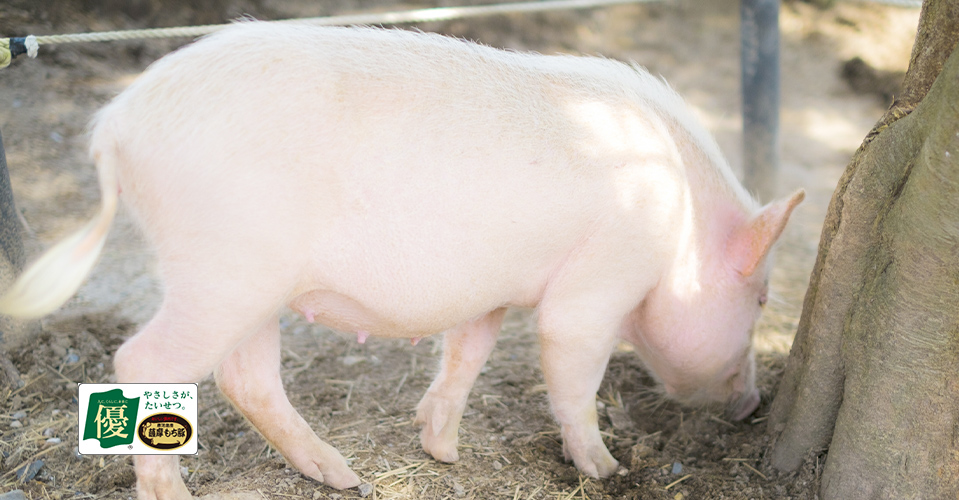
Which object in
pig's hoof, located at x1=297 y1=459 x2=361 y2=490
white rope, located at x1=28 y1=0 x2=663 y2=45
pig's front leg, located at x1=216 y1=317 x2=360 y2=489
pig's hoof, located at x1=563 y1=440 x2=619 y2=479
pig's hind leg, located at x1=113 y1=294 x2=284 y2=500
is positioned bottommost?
pig's hoof, located at x1=563 y1=440 x2=619 y2=479

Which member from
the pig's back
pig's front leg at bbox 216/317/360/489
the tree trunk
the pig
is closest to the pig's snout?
the pig

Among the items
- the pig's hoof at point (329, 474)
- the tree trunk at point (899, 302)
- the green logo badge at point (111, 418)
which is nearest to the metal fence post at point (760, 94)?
the tree trunk at point (899, 302)

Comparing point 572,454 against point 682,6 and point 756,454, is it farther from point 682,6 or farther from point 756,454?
point 682,6

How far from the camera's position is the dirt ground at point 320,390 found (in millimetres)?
2227

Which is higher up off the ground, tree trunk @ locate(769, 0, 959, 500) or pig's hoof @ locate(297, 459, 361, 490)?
tree trunk @ locate(769, 0, 959, 500)

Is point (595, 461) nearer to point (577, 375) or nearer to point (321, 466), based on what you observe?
point (577, 375)

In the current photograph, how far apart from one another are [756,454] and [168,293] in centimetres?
177

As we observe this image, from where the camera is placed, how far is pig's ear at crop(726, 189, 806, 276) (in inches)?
87.7

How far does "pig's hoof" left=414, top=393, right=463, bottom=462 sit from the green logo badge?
2.90 ft

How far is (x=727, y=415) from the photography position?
2656 mm

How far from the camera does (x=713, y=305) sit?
2344 mm

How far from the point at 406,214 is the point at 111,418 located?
95 centimetres

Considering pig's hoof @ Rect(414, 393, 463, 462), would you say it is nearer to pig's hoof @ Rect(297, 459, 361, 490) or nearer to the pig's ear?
pig's hoof @ Rect(297, 459, 361, 490)

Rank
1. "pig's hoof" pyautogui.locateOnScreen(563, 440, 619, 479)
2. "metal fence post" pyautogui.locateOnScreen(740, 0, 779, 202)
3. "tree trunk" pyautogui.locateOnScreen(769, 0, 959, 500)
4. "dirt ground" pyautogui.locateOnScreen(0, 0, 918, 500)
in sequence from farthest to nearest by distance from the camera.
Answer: "metal fence post" pyautogui.locateOnScreen(740, 0, 779, 202) → "pig's hoof" pyautogui.locateOnScreen(563, 440, 619, 479) → "dirt ground" pyautogui.locateOnScreen(0, 0, 918, 500) → "tree trunk" pyautogui.locateOnScreen(769, 0, 959, 500)
